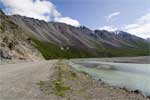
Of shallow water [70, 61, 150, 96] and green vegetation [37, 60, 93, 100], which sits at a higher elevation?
green vegetation [37, 60, 93, 100]

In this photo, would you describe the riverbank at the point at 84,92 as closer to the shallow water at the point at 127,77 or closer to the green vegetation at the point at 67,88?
the green vegetation at the point at 67,88

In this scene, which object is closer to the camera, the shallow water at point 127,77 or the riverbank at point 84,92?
the riverbank at point 84,92

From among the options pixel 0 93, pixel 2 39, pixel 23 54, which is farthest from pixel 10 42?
pixel 0 93

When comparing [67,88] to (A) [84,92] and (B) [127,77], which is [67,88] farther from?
(B) [127,77]

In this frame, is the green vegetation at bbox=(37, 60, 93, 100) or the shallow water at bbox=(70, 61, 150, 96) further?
the shallow water at bbox=(70, 61, 150, 96)

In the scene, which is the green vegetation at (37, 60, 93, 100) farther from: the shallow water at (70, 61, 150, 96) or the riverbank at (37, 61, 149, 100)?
the shallow water at (70, 61, 150, 96)

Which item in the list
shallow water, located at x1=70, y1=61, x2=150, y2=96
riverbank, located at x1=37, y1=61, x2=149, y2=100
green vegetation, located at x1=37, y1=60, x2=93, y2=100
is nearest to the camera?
riverbank, located at x1=37, y1=61, x2=149, y2=100

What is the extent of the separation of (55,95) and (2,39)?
272 ft

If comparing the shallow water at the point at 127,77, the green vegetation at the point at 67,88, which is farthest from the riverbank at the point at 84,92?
the shallow water at the point at 127,77

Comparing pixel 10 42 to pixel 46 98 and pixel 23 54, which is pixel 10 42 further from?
pixel 46 98

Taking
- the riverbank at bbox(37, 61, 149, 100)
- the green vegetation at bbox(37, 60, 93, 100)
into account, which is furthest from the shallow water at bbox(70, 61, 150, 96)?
the green vegetation at bbox(37, 60, 93, 100)

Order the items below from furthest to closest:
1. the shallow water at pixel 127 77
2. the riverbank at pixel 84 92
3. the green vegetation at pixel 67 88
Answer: the shallow water at pixel 127 77 < the green vegetation at pixel 67 88 < the riverbank at pixel 84 92

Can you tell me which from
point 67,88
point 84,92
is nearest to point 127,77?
point 67,88

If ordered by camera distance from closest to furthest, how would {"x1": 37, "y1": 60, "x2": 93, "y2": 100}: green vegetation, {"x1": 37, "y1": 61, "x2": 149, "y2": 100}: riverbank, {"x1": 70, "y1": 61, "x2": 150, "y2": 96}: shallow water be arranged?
{"x1": 37, "y1": 61, "x2": 149, "y2": 100}: riverbank, {"x1": 37, "y1": 60, "x2": 93, "y2": 100}: green vegetation, {"x1": 70, "y1": 61, "x2": 150, "y2": 96}: shallow water
